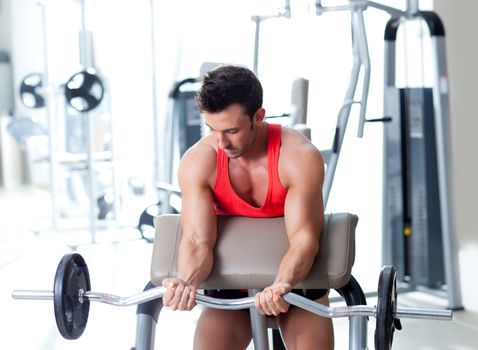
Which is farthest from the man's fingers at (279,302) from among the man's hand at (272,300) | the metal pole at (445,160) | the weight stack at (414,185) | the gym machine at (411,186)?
the weight stack at (414,185)

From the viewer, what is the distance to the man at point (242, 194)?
1.90 m

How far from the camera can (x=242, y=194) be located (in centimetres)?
209

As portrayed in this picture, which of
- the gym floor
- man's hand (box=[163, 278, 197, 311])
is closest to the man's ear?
man's hand (box=[163, 278, 197, 311])

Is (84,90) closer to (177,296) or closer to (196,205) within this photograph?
(196,205)

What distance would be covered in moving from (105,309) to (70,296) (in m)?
2.31

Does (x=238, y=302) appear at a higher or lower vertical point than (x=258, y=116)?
lower

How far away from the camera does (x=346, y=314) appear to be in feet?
5.54

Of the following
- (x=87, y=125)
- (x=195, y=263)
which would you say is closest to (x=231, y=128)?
(x=195, y=263)

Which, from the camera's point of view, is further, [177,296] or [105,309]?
[105,309]

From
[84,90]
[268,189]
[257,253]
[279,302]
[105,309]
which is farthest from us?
[84,90]

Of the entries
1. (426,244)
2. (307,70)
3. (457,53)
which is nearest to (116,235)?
(307,70)

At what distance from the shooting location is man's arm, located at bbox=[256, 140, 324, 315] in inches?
73.8

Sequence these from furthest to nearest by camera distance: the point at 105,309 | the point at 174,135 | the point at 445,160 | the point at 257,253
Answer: the point at 174,135, the point at 105,309, the point at 445,160, the point at 257,253

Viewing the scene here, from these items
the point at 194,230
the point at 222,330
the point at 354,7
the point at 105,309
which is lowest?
the point at 105,309
